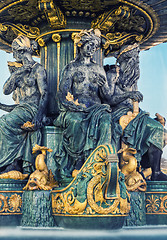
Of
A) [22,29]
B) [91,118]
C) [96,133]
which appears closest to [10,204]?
[96,133]

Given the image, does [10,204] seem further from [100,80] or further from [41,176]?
[100,80]

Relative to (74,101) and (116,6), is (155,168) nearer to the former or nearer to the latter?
(74,101)

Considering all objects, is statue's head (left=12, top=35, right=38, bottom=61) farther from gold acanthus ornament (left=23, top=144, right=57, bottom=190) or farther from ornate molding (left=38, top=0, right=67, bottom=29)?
gold acanthus ornament (left=23, top=144, right=57, bottom=190)

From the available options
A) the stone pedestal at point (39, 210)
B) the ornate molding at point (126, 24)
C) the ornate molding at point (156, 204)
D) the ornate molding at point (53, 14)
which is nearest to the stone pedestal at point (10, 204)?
the stone pedestal at point (39, 210)

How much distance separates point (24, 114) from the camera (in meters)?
8.48

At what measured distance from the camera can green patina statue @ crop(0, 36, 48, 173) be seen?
27.2 feet

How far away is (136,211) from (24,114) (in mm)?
2810

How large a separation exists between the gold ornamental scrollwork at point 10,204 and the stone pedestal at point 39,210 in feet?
0.76

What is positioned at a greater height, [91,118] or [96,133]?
[91,118]

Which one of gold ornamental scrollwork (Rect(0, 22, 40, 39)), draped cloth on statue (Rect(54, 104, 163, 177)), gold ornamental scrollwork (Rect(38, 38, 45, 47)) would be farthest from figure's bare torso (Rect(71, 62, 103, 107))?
gold ornamental scrollwork (Rect(0, 22, 40, 39))

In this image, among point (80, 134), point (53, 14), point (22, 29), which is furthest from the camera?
point (22, 29)

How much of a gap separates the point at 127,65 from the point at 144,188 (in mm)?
2901

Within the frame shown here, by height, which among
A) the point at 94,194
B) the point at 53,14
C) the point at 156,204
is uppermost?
the point at 53,14

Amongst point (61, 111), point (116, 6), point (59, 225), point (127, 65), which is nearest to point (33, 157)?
point (61, 111)
